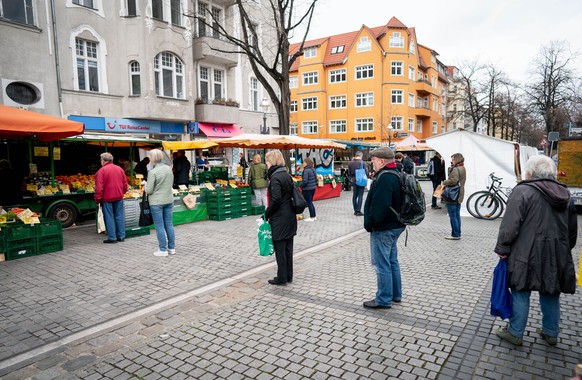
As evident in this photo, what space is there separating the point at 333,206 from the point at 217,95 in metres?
13.9

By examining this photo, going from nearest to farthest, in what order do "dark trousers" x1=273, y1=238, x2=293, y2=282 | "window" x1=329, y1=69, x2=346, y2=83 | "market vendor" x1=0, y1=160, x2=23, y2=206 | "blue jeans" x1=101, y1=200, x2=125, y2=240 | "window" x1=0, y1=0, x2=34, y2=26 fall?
"dark trousers" x1=273, y1=238, x2=293, y2=282
"blue jeans" x1=101, y1=200, x2=125, y2=240
"market vendor" x1=0, y1=160, x2=23, y2=206
"window" x1=0, y1=0, x2=34, y2=26
"window" x1=329, y1=69, x2=346, y2=83

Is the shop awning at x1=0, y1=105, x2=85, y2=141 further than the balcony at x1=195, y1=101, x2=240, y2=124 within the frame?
No

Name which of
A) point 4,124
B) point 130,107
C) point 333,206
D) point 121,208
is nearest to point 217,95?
point 130,107

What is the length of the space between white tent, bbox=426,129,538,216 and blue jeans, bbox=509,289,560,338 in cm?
867

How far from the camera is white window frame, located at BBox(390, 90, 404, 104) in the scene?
142 feet

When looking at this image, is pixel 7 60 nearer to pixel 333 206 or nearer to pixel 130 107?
pixel 130 107

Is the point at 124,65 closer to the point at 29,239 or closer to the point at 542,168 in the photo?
the point at 29,239

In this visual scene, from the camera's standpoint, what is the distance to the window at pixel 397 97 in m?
43.3

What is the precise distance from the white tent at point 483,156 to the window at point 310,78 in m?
35.9

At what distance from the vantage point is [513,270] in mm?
3586

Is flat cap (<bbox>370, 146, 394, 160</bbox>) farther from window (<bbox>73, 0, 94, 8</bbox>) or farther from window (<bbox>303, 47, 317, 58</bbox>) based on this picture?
window (<bbox>303, 47, 317, 58</bbox>)

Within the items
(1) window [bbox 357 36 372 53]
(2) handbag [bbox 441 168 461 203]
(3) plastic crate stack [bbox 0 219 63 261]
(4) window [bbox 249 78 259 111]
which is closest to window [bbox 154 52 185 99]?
(4) window [bbox 249 78 259 111]

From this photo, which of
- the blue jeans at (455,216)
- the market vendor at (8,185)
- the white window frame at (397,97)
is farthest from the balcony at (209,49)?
the white window frame at (397,97)

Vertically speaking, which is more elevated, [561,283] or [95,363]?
[561,283]
